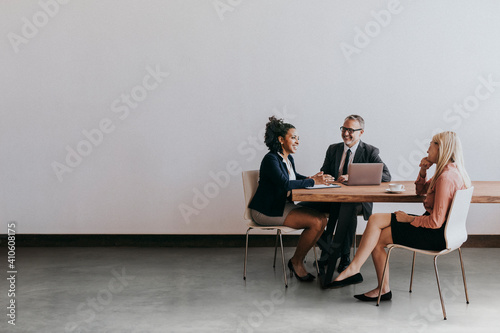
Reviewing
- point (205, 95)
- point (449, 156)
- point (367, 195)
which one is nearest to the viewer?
point (449, 156)

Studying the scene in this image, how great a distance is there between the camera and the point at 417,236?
3346 mm

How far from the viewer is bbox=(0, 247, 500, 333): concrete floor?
10.4 feet

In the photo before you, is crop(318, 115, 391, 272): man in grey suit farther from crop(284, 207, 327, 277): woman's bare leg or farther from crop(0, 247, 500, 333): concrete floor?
crop(0, 247, 500, 333): concrete floor

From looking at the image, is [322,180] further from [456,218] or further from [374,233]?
[456,218]

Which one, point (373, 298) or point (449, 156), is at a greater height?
point (449, 156)

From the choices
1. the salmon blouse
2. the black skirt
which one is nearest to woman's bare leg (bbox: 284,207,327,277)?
the black skirt

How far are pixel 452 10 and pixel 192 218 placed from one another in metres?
3.28

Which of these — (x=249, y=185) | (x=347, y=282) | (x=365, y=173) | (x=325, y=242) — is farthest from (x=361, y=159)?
(x=347, y=282)

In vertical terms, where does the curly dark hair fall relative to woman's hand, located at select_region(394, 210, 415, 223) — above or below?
above

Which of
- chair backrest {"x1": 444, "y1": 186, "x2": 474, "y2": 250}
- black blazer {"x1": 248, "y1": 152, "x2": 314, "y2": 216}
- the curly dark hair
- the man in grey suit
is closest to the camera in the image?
chair backrest {"x1": 444, "y1": 186, "x2": 474, "y2": 250}

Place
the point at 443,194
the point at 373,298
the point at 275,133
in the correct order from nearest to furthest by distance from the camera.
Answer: the point at 443,194
the point at 373,298
the point at 275,133

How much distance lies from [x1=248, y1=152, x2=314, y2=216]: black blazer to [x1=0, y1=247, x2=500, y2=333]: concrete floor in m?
0.57

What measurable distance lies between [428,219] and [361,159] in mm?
1236

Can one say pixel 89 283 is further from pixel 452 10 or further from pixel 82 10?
pixel 452 10
